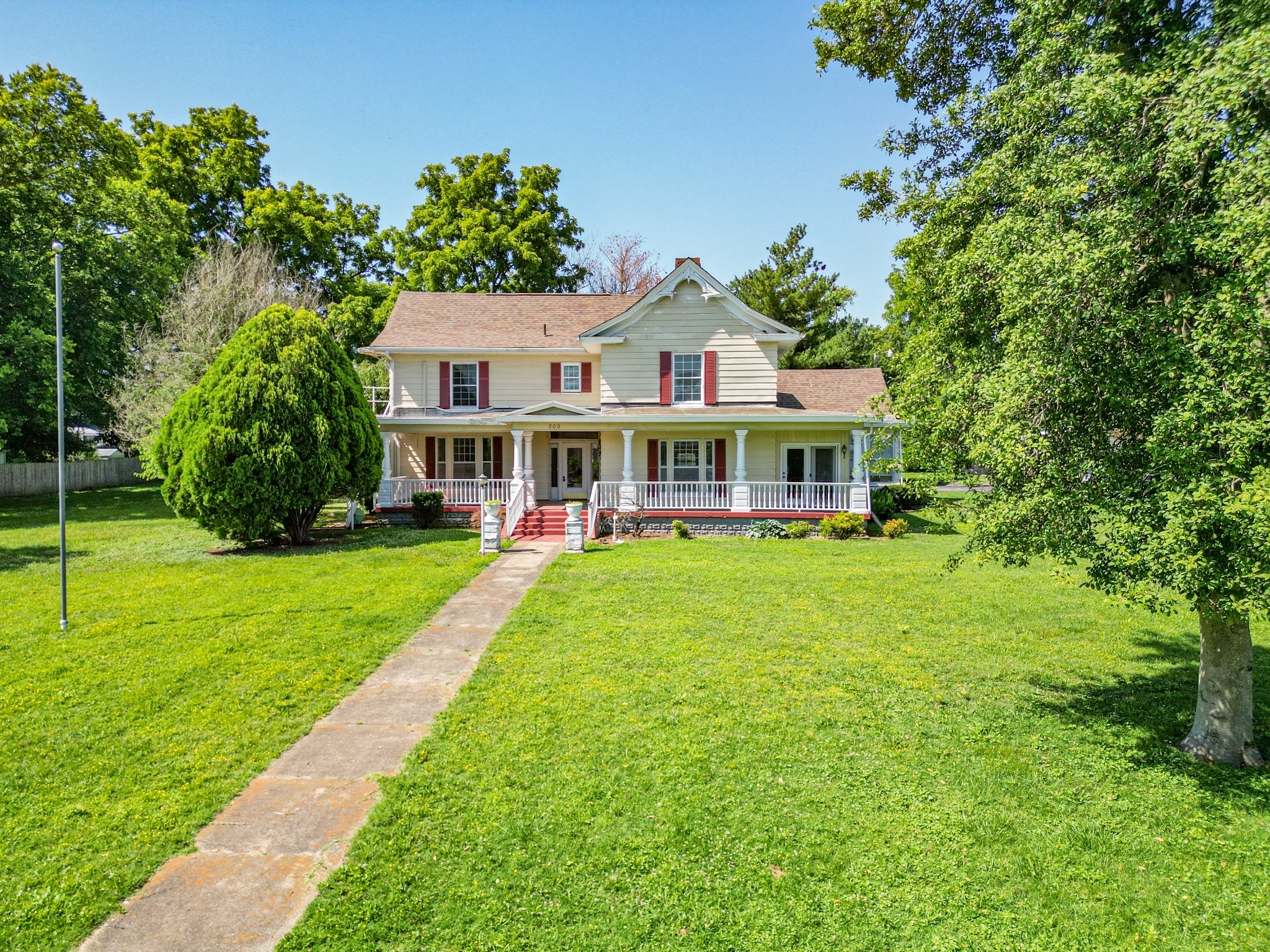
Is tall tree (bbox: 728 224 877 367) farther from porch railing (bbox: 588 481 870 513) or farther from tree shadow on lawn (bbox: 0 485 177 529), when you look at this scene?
tree shadow on lawn (bbox: 0 485 177 529)

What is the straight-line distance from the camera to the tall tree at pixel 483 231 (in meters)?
33.5

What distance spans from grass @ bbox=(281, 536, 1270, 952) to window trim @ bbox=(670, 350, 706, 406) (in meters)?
11.3

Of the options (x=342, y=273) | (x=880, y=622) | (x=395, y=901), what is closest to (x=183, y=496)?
(x=395, y=901)

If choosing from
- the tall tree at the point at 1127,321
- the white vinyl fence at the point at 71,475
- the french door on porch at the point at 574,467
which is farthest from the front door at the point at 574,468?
the white vinyl fence at the point at 71,475

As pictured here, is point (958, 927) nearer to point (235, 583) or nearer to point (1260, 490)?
point (1260, 490)

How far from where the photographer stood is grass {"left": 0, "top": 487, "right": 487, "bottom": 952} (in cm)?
422

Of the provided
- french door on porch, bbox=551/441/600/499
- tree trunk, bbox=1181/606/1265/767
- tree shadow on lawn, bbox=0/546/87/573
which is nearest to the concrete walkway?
tree trunk, bbox=1181/606/1265/767

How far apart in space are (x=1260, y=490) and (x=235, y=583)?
13593 millimetres

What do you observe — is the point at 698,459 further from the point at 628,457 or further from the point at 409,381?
the point at 409,381

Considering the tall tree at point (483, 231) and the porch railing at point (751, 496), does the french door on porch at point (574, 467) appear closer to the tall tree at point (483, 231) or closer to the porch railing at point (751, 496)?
the porch railing at point (751, 496)

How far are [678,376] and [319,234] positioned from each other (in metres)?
25.4

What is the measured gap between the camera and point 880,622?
961 cm

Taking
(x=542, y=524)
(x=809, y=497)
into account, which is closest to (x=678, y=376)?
(x=809, y=497)

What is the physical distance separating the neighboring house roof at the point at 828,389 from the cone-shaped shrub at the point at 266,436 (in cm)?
1247
